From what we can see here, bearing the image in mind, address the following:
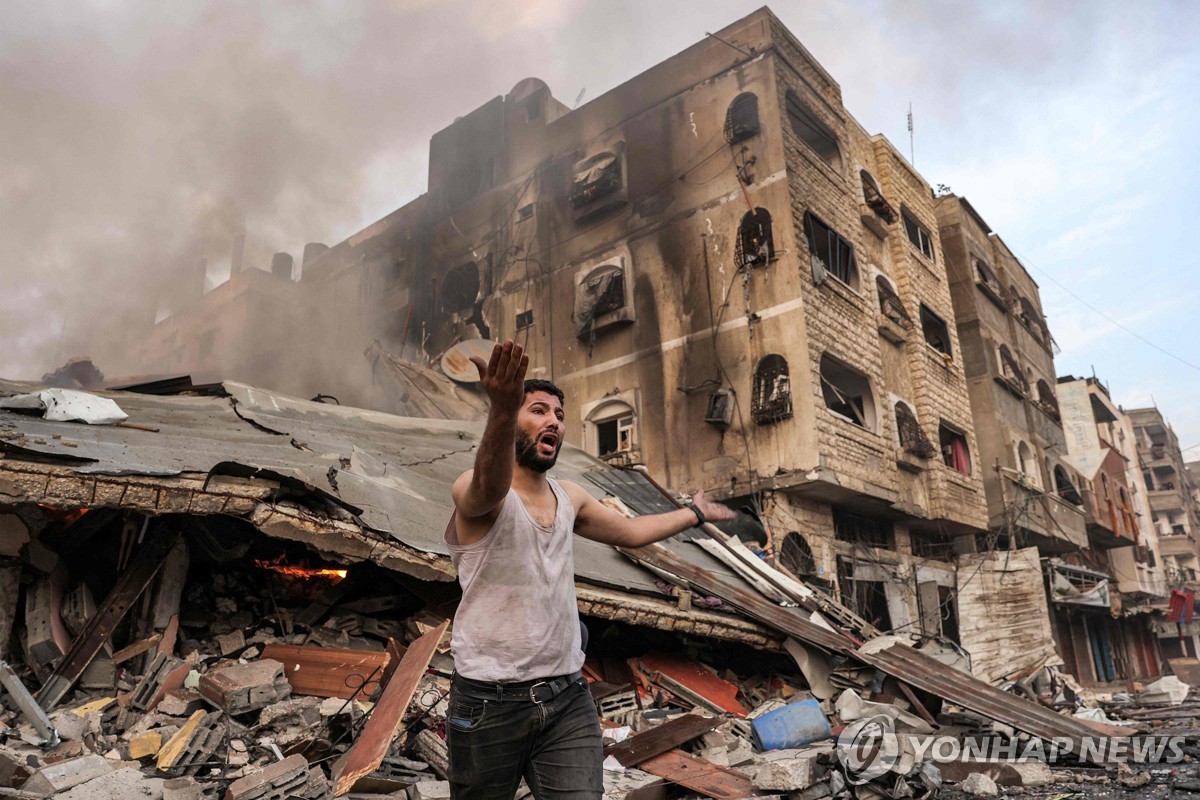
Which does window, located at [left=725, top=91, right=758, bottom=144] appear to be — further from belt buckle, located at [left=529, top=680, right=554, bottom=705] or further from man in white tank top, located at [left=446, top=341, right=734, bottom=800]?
belt buckle, located at [left=529, top=680, right=554, bottom=705]

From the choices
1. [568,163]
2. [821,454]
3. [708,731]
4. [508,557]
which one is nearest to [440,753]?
[708,731]

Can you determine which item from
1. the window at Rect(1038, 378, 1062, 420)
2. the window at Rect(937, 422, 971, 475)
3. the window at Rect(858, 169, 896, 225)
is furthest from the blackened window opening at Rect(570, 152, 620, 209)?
the window at Rect(1038, 378, 1062, 420)

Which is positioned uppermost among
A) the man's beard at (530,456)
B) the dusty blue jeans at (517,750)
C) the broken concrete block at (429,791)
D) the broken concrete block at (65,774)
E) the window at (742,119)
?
the window at (742,119)

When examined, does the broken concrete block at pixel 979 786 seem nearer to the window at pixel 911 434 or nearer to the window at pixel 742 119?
the window at pixel 911 434

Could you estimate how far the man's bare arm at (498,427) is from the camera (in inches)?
68.6

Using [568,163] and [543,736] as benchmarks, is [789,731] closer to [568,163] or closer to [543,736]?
[543,736]

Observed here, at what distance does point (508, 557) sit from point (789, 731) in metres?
4.61

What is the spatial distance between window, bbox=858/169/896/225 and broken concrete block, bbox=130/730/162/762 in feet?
56.2

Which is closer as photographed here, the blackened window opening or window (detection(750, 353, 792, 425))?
window (detection(750, 353, 792, 425))

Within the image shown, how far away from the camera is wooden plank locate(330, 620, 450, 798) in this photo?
370 cm

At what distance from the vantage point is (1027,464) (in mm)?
21016

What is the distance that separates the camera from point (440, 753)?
4.20m

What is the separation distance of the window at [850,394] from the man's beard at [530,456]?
42.7 ft

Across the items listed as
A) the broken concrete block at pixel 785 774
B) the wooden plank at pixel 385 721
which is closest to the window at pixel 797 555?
the broken concrete block at pixel 785 774
